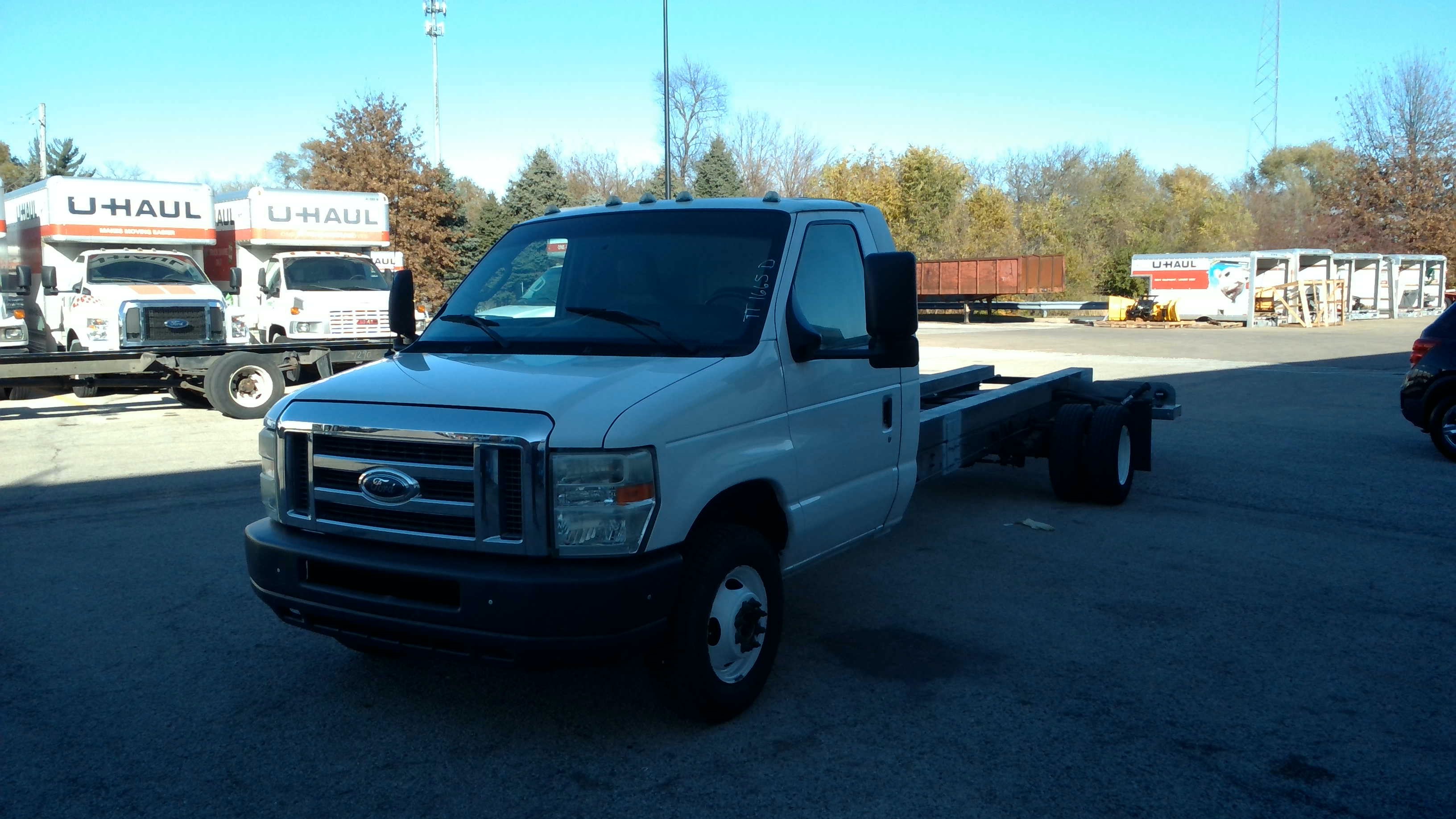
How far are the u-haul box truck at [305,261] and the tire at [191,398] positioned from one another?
2.07m

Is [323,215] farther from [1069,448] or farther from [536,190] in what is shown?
[536,190]

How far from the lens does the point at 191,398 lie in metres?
15.6

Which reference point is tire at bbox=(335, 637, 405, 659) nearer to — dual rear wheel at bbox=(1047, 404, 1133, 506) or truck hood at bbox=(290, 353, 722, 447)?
truck hood at bbox=(290, 353, 722, 447)

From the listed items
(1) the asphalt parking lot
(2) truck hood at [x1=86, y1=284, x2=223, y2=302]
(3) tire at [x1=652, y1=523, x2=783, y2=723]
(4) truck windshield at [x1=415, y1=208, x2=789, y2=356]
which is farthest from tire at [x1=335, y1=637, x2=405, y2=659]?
(2) truck hood at [x1=86, y1=284, x2=223, y2=302]

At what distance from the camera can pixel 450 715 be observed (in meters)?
4.45

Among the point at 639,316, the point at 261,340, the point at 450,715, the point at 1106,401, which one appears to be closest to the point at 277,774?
the point at 450,715

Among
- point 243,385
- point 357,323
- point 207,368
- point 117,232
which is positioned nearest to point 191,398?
point 243,385

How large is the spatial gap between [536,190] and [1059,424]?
1690 inches

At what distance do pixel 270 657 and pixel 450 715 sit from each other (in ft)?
4.07

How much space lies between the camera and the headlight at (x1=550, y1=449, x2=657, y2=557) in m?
3.65

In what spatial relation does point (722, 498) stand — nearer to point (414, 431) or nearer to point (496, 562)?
point (496, 562)

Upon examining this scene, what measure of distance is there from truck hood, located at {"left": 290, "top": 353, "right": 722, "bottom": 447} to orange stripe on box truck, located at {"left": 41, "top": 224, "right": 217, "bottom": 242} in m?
15.3

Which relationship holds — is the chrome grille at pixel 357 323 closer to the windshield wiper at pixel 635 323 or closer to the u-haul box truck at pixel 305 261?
the u-haul box truck at pixel 305 261

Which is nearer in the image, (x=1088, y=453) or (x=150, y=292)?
(x=1088, y=453)
